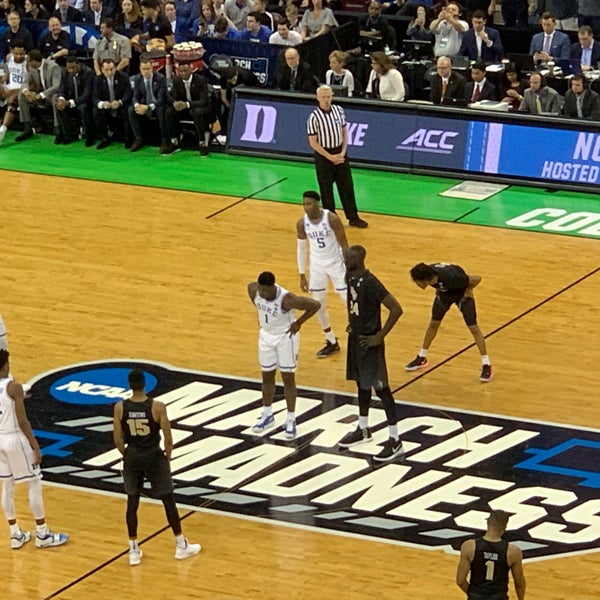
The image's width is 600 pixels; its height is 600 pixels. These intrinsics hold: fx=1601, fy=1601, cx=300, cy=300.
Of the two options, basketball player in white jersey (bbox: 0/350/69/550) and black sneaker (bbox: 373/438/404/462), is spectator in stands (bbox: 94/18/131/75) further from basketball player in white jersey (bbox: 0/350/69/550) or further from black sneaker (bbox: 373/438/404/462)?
basketball player in white jersey (bbox: 0/350/69/550)

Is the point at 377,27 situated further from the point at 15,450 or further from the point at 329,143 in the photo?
the point at 15,450

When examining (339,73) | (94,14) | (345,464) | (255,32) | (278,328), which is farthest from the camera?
(94,14)

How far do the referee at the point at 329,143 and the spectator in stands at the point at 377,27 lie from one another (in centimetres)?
753

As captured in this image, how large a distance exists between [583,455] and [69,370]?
19.3ft

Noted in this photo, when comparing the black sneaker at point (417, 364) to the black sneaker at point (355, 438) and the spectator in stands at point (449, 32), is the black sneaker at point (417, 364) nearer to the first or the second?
the black sneaker at point (355, 438)

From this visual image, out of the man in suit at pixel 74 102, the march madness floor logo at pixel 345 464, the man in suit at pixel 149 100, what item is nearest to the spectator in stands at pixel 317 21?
the man in suit at pixel 149 100

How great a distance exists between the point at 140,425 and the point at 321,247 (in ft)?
17.7

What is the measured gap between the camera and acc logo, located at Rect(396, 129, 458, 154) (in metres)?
25.5

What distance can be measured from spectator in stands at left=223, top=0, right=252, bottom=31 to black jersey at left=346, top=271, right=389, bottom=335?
1685 cm

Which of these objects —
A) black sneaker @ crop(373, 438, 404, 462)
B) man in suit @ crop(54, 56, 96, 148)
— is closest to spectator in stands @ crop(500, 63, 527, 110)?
man in suit @ crop(54, 56, 96, 148)

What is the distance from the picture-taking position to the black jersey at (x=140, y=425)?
→ 1300cm

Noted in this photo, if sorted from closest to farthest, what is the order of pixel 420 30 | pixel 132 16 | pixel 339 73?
pixel 339 73, pixel 420 30, pixel 132 16

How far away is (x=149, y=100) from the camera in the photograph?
1078 inches

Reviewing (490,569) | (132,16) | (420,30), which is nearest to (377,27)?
(420,30)
